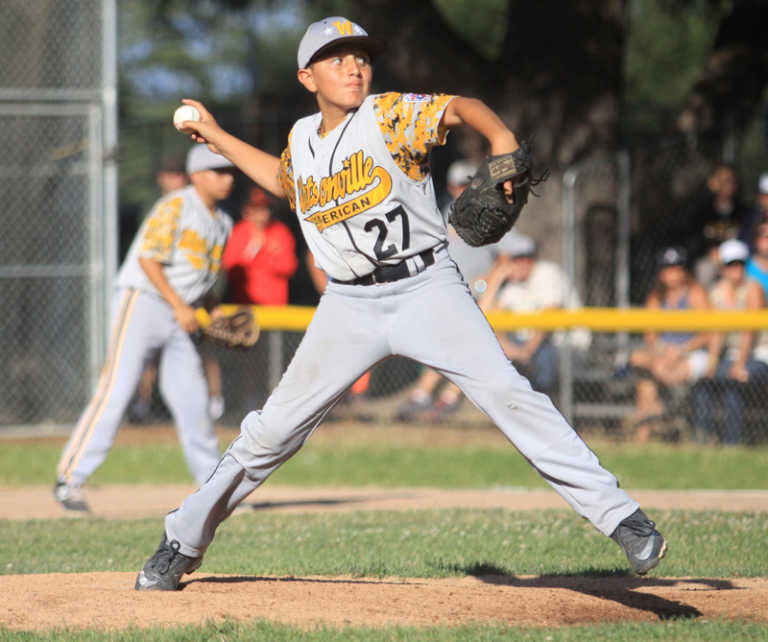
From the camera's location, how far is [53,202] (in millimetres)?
13242

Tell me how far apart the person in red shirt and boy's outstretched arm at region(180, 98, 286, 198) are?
23.7 feet

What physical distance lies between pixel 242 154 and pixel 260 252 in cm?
742

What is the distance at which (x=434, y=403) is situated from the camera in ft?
42.0

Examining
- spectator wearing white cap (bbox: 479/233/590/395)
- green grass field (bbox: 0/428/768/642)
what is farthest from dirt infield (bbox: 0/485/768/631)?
spectator wearing white cap (bbox: 479/233/590/395)

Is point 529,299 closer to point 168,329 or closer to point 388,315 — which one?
point 168,329

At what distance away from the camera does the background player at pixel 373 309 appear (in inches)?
185

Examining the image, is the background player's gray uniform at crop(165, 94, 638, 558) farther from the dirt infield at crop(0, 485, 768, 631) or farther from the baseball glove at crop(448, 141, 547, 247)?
the dirt infield at crop(0, 485, 768, 631)

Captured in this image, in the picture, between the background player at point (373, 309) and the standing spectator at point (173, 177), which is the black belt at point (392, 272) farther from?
the standing spectator at point (173, 177)

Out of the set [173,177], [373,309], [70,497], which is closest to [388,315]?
[373,309]

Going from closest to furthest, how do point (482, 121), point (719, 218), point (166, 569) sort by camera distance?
point (482, 121)
point (166, 569)
point (719, 218)

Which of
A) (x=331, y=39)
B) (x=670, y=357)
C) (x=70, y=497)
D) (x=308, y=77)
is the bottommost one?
(x=70, y=497)

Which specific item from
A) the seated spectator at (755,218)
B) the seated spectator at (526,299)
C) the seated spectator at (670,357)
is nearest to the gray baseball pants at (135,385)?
the seated spectator at (526,299)

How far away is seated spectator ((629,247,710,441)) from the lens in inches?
458

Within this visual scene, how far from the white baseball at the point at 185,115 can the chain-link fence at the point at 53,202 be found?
683cm
